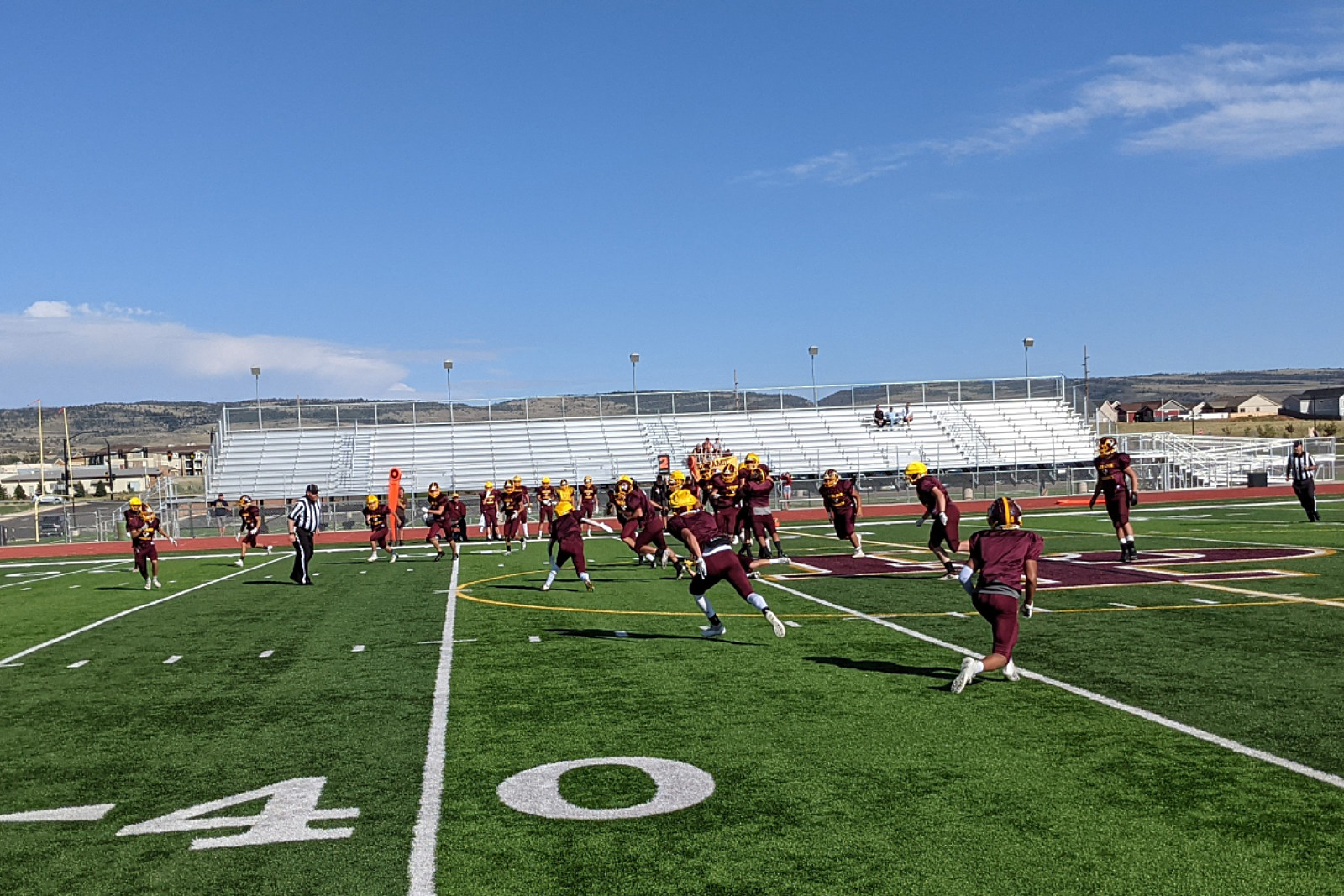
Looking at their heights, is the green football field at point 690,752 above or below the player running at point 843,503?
below

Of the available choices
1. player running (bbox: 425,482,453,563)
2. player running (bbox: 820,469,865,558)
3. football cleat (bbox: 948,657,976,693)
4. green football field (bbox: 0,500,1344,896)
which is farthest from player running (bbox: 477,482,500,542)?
football cleat (bbox: 948,657,976,693)

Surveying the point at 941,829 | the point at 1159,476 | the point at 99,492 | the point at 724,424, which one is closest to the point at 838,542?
the point at 941,829

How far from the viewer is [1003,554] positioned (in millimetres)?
9594

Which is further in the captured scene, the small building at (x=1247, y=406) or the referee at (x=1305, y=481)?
the small building at (x=1247, y=406)

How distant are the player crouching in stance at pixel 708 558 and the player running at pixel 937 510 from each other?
5.00 m

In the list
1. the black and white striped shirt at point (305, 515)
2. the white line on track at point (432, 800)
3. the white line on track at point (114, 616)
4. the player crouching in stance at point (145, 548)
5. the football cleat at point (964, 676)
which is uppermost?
the black and white striped shirt at point (305, 515)

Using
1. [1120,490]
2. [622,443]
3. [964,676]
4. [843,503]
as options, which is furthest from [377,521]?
[622,443]

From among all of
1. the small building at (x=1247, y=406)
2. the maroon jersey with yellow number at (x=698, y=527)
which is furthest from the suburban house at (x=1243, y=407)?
the maroon jersey with yellow number at (x=698, y=527)

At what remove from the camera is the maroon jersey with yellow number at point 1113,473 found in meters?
19.4

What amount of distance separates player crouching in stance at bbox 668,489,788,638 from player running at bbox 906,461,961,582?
500 centimetres

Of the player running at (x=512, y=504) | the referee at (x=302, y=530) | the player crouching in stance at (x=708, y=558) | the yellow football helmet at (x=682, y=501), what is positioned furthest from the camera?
the player running at (x=512, y=504)

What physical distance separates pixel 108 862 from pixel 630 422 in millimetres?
52164

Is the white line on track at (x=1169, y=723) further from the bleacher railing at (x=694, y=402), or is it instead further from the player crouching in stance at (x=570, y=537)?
the bleacher railing at (x=694, y=402)

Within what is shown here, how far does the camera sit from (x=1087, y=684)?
961 centimetres
